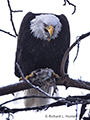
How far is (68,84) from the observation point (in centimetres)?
235

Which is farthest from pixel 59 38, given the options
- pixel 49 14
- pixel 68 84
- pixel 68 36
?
pixel 68 84

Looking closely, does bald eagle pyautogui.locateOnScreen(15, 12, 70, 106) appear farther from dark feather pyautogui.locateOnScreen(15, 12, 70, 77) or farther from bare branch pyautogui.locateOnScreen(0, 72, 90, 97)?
bare branch pyautogui.locateOnScreen(0, 72, 90, 97)

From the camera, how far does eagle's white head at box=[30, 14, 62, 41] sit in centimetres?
358

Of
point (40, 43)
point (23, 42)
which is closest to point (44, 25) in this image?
point (40, 43)

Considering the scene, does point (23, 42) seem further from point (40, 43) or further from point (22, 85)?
point (22, 85)

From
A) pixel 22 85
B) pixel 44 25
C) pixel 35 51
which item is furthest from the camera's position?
pixel 44 25

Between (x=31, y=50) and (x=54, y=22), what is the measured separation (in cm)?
48

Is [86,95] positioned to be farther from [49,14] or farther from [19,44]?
[49,14]

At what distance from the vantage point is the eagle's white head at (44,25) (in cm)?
358

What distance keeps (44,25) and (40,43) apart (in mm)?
251

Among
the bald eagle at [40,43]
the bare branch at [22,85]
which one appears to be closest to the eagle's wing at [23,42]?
the bald eagle at [40,43]

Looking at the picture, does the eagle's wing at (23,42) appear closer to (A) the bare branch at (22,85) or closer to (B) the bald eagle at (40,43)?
(B) the bald eagle at (40,43)

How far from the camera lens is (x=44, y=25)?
3701 millimetres

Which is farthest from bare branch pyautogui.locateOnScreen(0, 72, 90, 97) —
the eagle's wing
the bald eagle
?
the eagle's wing
